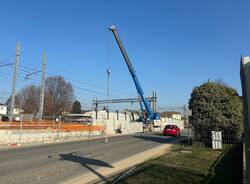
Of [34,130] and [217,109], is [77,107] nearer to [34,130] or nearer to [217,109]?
[34,130]

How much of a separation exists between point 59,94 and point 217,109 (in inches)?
3087

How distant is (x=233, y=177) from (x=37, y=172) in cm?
656

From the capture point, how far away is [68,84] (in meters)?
98.2

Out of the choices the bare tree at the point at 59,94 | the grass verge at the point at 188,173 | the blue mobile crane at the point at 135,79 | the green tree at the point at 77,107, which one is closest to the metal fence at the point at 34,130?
the blue mobile crane at the point at 135,79

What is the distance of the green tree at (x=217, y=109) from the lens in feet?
70.7

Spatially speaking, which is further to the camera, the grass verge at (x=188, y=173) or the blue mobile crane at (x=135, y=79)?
the blue mobile crane at (x=135, y=79)

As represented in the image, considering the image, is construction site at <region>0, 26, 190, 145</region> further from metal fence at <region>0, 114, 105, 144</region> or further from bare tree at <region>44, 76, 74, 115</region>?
bare tree at <region>44, 76, 74, 115</region>

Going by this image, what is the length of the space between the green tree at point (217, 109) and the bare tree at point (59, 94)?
244 feet

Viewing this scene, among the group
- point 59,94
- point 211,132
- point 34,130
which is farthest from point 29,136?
point 59,94

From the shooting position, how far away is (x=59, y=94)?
96125 millimetres

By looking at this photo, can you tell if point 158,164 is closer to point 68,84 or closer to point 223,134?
point 223,134

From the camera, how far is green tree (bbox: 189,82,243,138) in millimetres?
21562

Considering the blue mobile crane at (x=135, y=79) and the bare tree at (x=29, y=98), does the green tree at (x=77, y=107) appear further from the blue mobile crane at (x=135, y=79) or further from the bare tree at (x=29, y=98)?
the blue mobile crane at (x=135, y=79)

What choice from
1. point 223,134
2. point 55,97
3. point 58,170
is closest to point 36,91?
point 55,97
